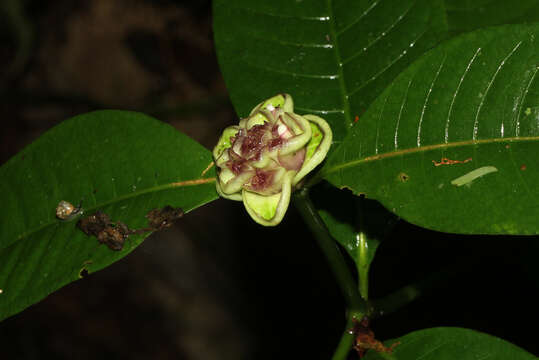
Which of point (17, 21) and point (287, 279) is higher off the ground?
point (17, 21)

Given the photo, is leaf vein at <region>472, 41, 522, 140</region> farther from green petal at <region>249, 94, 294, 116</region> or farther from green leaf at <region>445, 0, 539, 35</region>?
green leaf at <region>445, 0, 539, 35</region>

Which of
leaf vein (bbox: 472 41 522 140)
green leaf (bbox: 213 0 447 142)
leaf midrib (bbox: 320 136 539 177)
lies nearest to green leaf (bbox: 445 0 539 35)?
green leaf (bbox: 213 0 447 142)

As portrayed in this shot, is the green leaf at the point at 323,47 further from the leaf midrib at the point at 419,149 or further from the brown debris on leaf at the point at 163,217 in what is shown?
the brown debris on leaf at the point at 163,217

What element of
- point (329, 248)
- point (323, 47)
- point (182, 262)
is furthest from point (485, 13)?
point (182, 262)

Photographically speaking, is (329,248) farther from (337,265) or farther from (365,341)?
(365,341)

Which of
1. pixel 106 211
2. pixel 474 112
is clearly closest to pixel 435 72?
pixel 474 112

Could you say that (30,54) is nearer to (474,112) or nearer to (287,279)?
(287,279)

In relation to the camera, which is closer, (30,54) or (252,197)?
(252,197)
